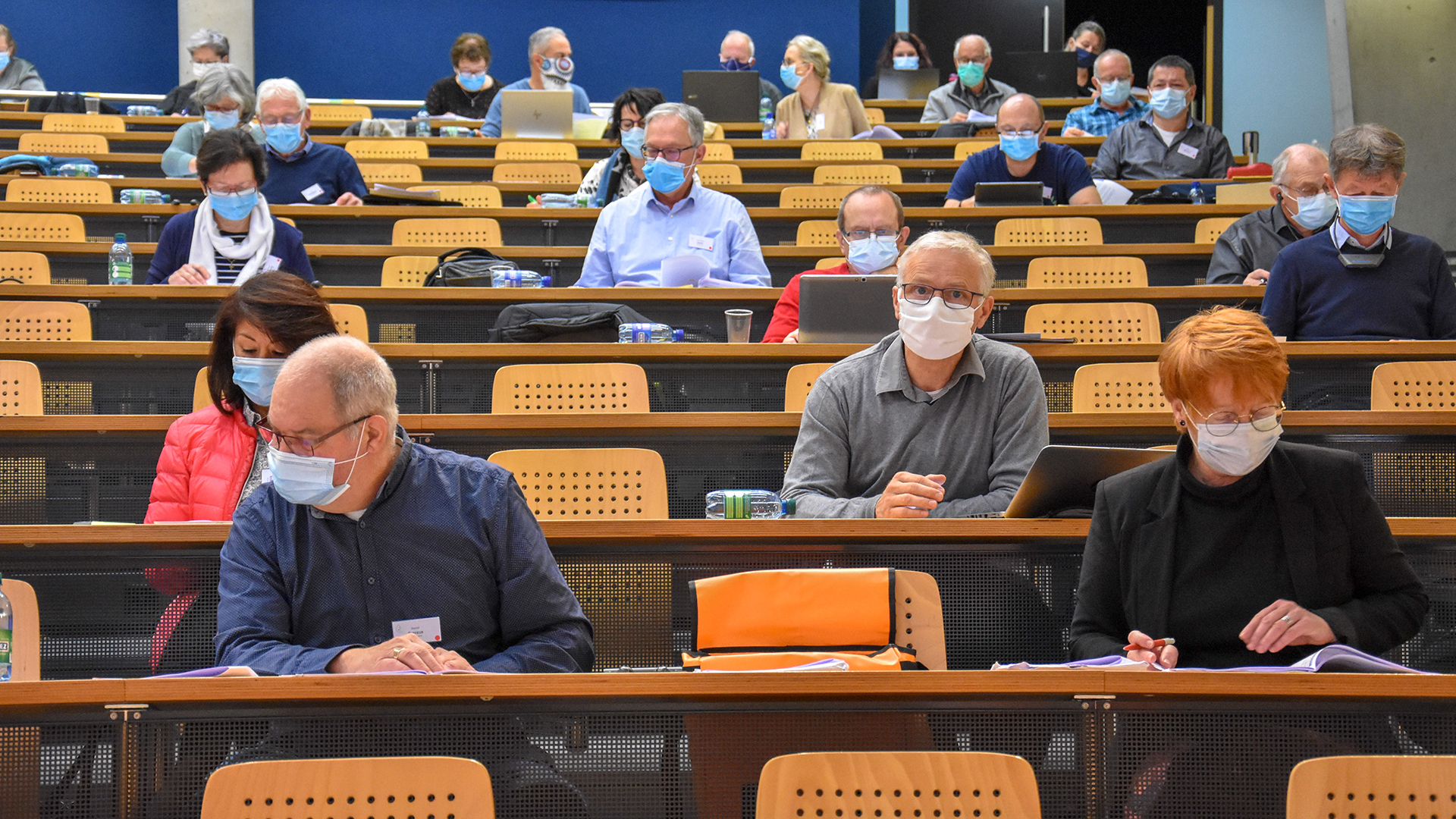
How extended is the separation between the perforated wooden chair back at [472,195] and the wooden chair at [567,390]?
11.0 ft

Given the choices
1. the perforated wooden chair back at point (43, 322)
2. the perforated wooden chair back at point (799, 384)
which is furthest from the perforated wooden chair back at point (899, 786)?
the perforated wooden chair back at point (43, 322)

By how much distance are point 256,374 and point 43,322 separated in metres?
1.93

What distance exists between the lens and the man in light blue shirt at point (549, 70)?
9.00 metres

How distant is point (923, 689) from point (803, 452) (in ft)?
4.19

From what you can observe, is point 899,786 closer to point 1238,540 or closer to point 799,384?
point 1238,540

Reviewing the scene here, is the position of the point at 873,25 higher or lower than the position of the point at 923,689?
higher

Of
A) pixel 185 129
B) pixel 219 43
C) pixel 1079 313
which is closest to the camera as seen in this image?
pixel 1079 313

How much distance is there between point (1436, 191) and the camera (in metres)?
8.04

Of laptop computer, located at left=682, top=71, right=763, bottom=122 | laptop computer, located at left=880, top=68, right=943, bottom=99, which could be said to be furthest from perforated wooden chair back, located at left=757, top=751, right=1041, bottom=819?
laptop computer, located at left=880, top=68, right=943, bottom=99

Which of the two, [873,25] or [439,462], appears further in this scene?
[873,25]

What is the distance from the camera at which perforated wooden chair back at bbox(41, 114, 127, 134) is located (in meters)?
8.82

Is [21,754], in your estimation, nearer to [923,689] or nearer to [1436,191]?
[923,689]

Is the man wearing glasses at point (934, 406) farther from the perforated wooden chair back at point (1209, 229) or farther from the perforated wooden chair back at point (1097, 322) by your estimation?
the perforated wooden chair back at point (1209, 229)

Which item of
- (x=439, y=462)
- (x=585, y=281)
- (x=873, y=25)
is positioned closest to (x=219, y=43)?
(x=585, y=281)
